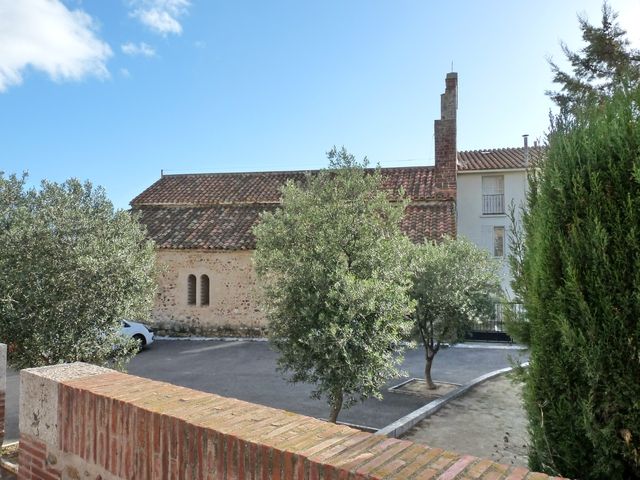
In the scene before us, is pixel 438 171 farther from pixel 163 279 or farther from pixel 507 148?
pixel 163 279

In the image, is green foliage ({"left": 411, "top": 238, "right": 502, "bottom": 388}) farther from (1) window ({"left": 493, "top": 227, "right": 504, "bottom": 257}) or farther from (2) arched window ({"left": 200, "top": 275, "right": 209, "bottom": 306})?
(1) window ({"left": 493, "top": 227, "right": 504, "bottom": 257})

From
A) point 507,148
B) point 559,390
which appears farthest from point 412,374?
point 507,148

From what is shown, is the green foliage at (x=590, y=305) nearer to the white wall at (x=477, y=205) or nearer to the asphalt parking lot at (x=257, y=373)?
the asphalt parking lot at (x=257, y=373)

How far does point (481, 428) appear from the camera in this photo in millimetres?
6945

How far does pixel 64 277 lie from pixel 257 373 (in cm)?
711

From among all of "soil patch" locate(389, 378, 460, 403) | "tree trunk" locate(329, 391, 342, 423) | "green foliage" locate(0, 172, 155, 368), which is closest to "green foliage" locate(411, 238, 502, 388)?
"soil patch" locate(389, 378, 460, 403)

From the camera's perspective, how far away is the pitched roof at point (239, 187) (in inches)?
781

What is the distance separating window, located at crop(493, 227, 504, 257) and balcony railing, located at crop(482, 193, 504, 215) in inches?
38.2

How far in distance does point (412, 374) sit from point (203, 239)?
1052 centimetres

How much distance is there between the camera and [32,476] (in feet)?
10.3

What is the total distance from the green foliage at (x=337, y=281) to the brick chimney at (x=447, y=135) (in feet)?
44.9

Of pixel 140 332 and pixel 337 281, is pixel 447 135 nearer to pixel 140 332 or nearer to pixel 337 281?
pixel 140 332

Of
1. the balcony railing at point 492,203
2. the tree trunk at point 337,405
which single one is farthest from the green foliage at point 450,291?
the balcony railing at point 492,203

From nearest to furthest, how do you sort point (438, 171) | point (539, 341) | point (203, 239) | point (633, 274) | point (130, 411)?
point (633, 274), point (130, 411), point (539, 341), point (203, 239), point (438, 171)
